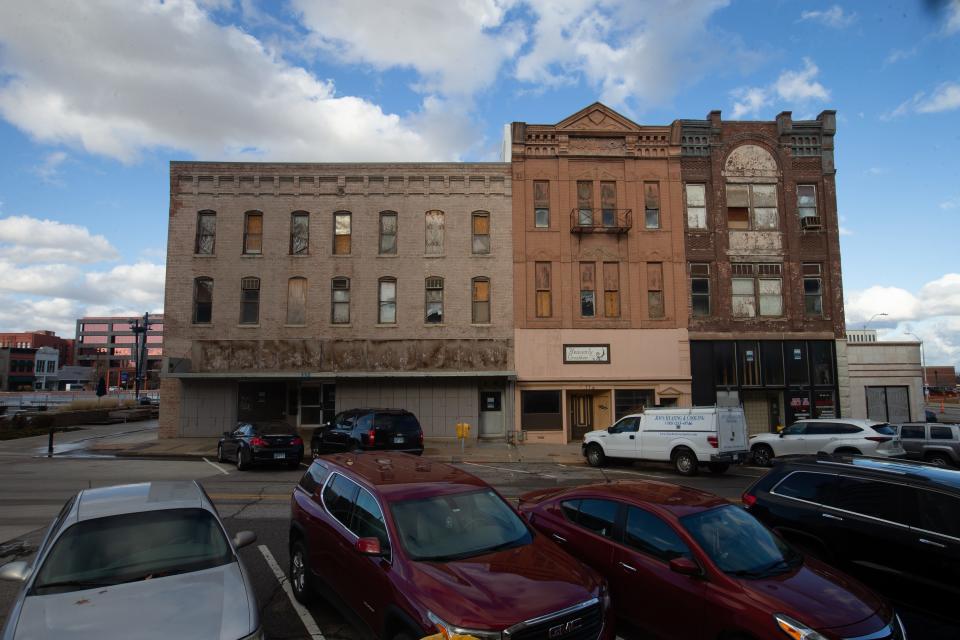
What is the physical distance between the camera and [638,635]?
543 cm

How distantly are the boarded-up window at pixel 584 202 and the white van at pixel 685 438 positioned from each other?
11041mm

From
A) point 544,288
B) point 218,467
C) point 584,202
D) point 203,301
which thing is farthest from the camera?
point 584,202

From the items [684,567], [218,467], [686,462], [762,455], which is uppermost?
[684,567]

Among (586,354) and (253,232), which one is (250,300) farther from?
(586,354)

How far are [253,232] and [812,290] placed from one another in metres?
25.2

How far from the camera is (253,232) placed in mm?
26203

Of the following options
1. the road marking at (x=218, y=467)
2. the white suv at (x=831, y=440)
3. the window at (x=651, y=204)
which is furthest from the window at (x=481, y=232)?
the road marking at (x=218, y=467)

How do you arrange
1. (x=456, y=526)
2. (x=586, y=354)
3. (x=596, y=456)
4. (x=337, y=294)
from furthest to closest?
(x=337, y=294) → (x=586, y=354) → (x=596, y=456) → (x=456, y=526)

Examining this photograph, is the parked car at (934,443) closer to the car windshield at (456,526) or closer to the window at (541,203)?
the window at (541,203)

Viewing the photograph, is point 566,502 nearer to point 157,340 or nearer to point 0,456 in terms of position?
point 0,456

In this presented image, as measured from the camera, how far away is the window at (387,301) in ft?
84.1

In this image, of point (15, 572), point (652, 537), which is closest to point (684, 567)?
point (652, 537)

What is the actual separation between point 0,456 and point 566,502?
22328 mm

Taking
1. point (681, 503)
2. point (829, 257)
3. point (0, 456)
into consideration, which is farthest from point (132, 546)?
point (829, 257)
